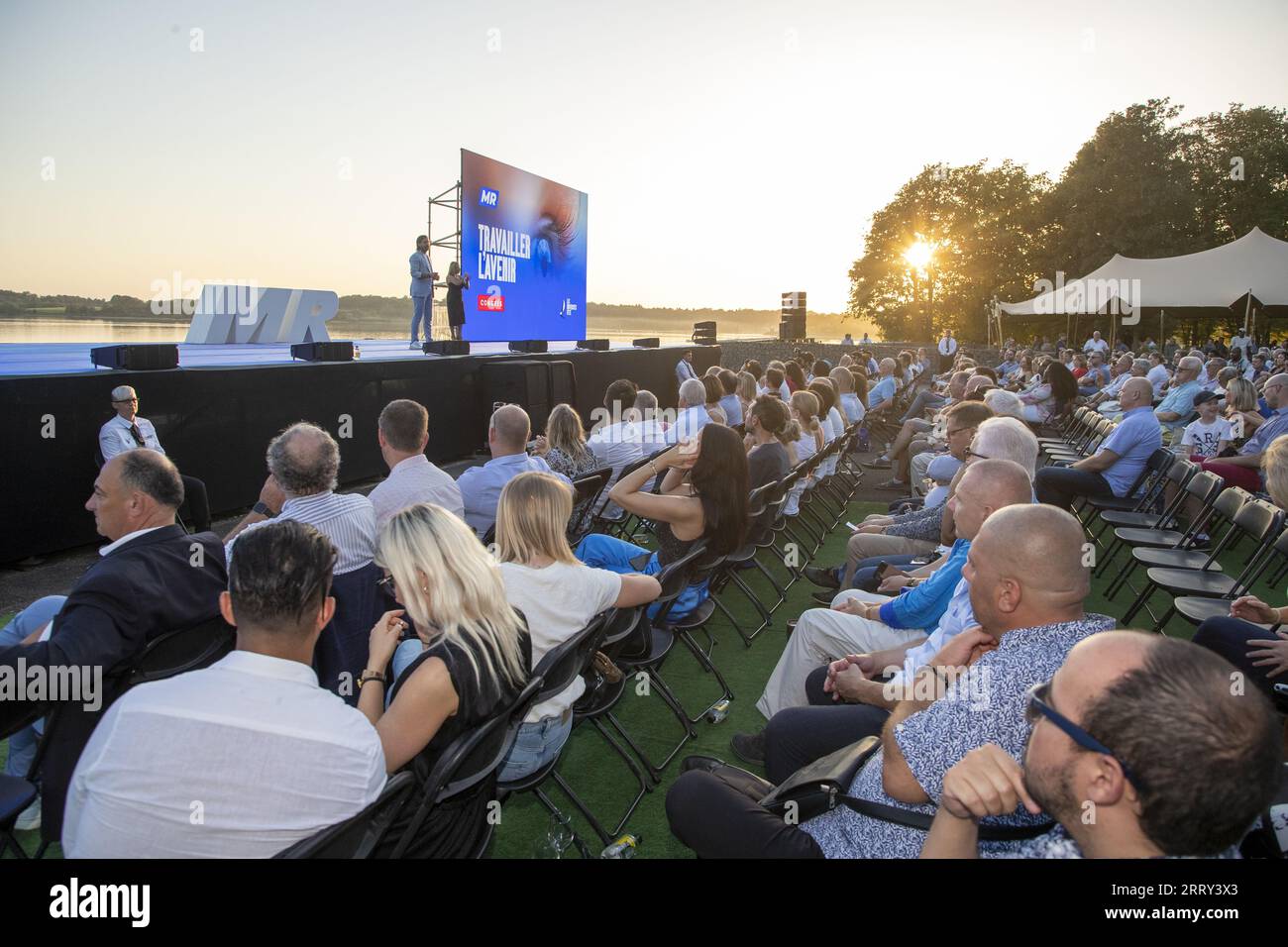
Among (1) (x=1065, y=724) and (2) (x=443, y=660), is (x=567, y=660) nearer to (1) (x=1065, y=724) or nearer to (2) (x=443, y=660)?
(2) (x=443, y=660)

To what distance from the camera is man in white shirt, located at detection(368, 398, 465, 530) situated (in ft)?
12.1

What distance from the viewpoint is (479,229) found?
11805mm

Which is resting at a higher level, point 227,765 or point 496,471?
point 496,471

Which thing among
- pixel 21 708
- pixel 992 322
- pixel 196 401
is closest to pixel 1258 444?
pixel 21 708

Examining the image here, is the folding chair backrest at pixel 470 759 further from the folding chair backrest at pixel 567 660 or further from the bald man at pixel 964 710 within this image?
the bald man at pixel 964 710

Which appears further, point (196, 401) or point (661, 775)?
point (196, 401)

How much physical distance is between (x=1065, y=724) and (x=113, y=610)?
2.39m

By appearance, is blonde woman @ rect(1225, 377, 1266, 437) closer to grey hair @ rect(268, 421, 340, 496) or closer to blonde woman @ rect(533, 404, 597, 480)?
blonde woman @ rect(533, 404, 597, 480)

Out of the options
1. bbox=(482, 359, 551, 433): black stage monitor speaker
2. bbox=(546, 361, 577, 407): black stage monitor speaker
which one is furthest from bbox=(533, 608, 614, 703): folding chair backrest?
bbox=(546, 361, 577, 407): black stage monitor speaker

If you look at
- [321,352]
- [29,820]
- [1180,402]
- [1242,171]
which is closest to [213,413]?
[321,352]

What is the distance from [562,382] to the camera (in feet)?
36.1

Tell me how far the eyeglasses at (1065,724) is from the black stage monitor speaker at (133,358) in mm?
6631

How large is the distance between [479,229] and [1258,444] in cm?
1020
